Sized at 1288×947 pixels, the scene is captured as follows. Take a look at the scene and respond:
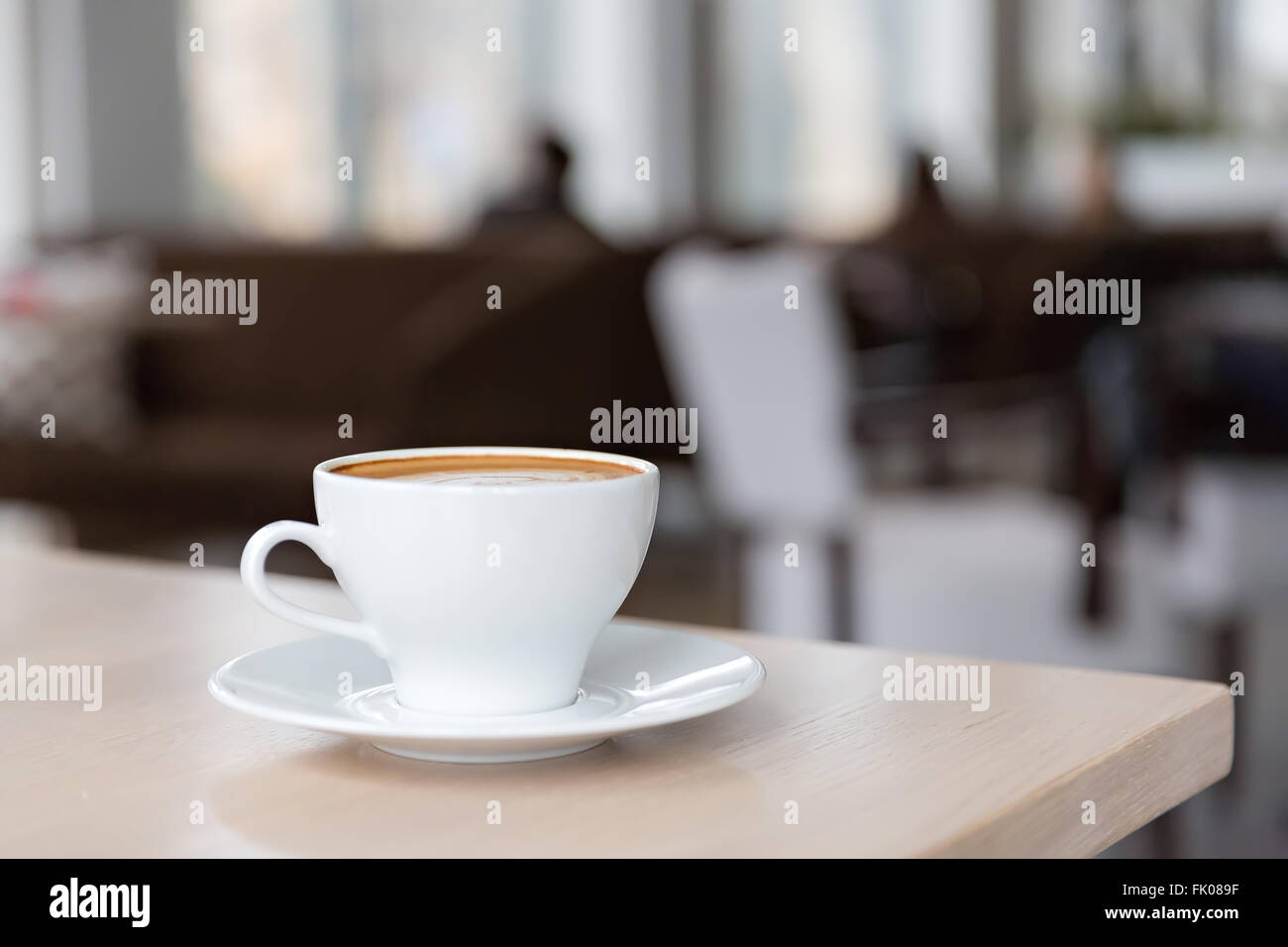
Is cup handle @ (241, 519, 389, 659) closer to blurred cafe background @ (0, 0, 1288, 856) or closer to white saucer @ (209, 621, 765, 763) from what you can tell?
white saucer @ (209, 621, 765, 763)

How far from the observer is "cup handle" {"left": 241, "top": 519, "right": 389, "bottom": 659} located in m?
0.45

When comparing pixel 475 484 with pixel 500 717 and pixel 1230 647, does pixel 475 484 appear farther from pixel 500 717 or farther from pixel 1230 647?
pixel 1230 647

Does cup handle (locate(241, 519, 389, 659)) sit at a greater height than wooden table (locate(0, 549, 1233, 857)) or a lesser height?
greater

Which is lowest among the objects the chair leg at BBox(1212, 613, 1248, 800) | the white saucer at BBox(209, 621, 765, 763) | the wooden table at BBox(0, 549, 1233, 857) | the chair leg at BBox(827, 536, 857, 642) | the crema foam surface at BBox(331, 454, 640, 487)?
the chair leg at BBox(1212, 613, 1248, 800)

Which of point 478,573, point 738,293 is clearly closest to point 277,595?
point 478,573

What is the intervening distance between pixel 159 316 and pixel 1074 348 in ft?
6.70

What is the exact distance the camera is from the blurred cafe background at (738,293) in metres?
1.81

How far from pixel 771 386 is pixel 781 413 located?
0.04 meters

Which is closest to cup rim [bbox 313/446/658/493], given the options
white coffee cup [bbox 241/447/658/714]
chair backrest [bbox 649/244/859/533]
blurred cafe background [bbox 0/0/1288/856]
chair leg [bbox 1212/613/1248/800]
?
white coffee cup [bbox 241/447/658/714]

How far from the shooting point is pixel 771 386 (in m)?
1.82

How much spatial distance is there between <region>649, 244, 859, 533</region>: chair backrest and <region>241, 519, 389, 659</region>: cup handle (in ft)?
4.40

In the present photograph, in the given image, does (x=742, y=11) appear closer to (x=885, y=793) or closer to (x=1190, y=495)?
(x=1190, y=495)

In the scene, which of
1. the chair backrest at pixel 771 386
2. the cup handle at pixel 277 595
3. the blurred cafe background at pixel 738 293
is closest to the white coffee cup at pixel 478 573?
the cup handle at pixel 277 595

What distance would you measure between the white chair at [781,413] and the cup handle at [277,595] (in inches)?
52.9
